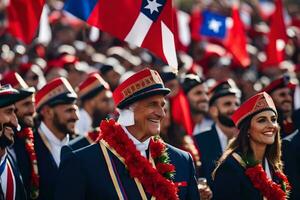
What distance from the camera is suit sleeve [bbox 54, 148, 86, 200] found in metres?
7.47

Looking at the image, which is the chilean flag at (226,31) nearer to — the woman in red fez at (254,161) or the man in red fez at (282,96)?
the man in red fez at (282,96)

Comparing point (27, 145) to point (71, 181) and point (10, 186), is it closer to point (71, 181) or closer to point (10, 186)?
point (10, 186)

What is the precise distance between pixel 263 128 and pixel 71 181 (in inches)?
105

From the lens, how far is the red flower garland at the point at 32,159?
377 inches

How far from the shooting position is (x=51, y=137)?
10.4m

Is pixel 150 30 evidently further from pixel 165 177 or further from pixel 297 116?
pixel 297 116

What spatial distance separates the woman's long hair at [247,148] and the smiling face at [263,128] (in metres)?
0.05

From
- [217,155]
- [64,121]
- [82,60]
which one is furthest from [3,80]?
[82,60]

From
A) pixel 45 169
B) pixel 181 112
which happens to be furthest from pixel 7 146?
pixel 181 112

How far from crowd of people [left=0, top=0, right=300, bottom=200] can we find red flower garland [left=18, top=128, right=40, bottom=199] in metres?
0.01

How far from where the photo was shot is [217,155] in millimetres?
11281

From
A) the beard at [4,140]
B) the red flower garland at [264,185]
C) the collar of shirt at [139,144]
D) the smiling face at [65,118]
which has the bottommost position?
the red flower garland at [264,185]

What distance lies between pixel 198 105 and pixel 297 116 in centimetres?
183

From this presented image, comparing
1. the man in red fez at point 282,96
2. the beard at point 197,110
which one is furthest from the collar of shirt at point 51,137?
the beard at point 197,110
